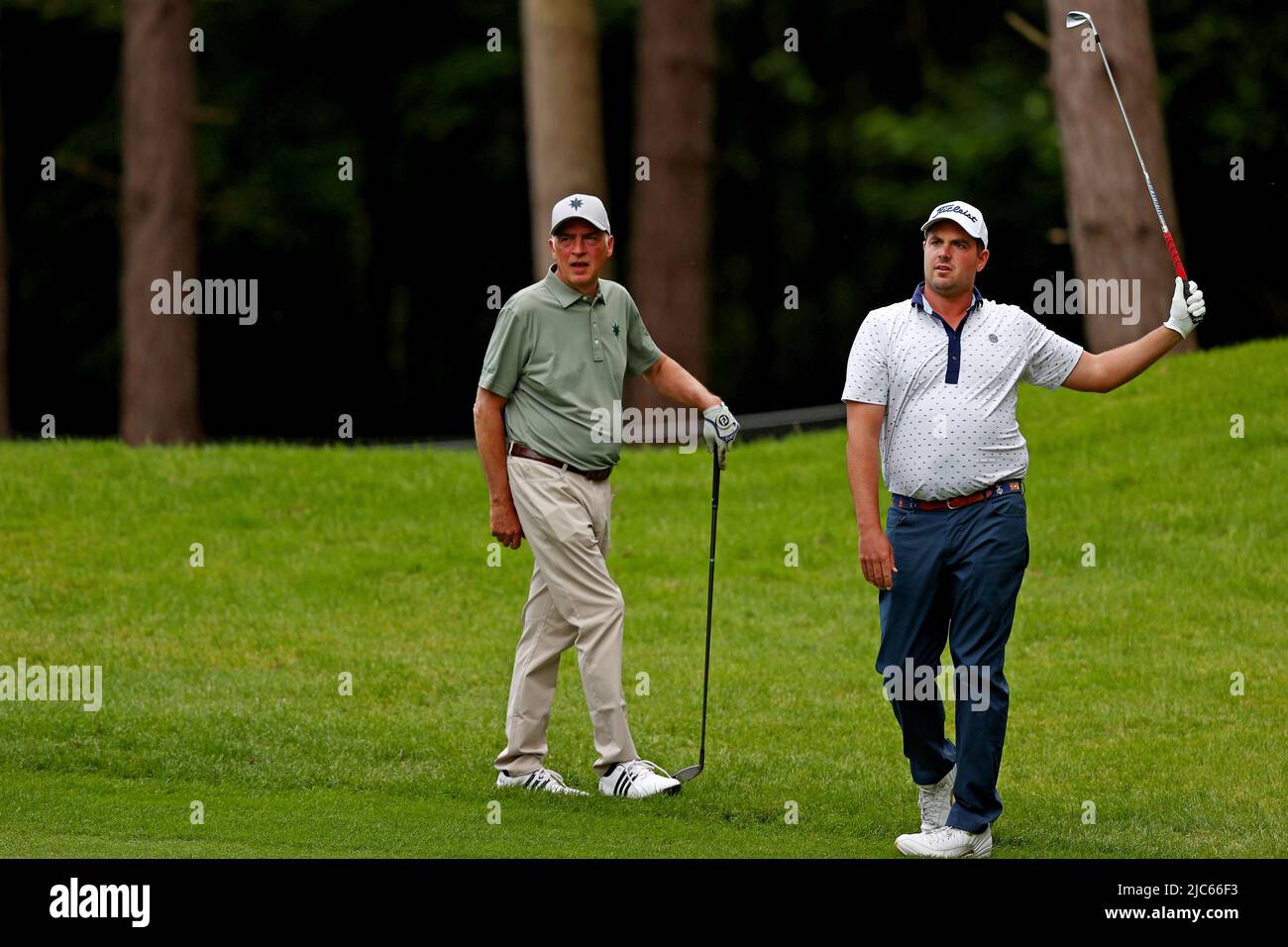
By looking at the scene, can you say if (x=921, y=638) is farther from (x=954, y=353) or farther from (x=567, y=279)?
(x=567, y=279)

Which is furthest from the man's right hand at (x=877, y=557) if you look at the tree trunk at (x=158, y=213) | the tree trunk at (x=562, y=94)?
the tree trunk at (x=158, y=213)

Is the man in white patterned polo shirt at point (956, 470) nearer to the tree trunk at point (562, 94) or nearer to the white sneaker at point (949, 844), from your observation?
the white sneaker at point (949, 844)

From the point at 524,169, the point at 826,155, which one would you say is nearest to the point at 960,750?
the point at 524,169

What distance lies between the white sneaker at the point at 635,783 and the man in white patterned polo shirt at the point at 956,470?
1.28m

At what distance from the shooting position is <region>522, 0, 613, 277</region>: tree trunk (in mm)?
17781

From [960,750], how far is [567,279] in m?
2.44

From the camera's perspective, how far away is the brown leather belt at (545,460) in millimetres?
7684

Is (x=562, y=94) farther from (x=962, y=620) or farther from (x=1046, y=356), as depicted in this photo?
(x=962, y=620)

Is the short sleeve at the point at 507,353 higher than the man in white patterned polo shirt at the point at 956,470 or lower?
higher

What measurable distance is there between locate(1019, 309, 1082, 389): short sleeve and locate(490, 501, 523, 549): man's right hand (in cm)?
213

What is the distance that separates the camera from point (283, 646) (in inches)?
420

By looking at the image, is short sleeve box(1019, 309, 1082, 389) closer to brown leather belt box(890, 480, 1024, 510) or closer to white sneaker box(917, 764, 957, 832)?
brown leather belt box(890, 480, 1024, 510)

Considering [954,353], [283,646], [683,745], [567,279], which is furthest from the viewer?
[283,646]

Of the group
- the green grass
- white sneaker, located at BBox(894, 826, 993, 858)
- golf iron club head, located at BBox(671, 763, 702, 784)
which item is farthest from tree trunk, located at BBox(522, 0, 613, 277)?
white sneaker, located at BBox(894, 826, 993, 858)
